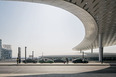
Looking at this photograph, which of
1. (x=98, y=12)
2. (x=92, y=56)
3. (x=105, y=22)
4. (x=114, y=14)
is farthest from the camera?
(x=92, y=56)

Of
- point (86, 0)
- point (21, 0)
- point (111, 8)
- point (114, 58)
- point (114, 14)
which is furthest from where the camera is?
point (114, 58)

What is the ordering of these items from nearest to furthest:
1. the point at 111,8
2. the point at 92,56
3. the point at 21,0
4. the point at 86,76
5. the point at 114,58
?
the point at 86,76
the point at 21,0
the point at 111,8
the point at 114,58
the point at 92,56

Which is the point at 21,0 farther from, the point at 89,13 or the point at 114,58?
the point at 114,58

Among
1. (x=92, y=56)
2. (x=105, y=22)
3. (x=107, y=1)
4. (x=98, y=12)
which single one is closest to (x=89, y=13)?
(x=98, y=12)

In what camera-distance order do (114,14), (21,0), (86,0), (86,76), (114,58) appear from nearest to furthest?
1. (86,76)
2. (86,0)
3. (21,0)
4. (114,14)
5. (114,58)

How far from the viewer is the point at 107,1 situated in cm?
3578

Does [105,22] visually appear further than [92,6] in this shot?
Yes

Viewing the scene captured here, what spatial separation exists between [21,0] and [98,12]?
17444mm

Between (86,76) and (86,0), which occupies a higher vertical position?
Result: (86,0)

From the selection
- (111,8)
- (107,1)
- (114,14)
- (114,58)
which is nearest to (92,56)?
(114,58)

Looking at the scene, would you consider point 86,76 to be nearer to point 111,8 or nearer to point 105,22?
point 111,8

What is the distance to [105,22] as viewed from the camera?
5547 centimetres

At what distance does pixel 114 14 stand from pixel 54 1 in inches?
692

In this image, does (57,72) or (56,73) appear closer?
(56,73)
